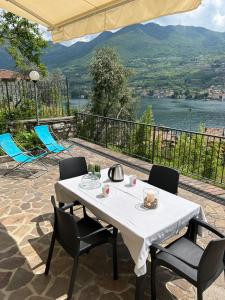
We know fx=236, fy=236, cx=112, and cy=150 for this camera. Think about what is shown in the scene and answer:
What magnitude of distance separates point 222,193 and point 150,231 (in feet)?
9.89

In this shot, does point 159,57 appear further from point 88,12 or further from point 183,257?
point 183,257

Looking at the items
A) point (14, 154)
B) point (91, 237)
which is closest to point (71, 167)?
point (91, 237)

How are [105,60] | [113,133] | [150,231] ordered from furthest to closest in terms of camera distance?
[105,60]
[113,133]
[150,231]

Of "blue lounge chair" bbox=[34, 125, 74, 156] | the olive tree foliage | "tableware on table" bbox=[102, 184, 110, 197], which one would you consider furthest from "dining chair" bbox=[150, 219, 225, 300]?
the olive tree foliage

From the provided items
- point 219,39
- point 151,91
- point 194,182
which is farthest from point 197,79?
point 219,39

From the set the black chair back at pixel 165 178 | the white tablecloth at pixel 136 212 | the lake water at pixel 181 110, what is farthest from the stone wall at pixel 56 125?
the lake water at pixel 181 110

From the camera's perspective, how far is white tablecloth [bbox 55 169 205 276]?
6.38ft

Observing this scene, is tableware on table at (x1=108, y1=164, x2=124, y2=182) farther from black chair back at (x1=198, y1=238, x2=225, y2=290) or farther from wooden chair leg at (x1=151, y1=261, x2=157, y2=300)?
black chair back at (x1=198, y1=238, x2=225, y2=290)

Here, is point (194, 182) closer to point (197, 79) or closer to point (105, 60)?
point (105, 60)

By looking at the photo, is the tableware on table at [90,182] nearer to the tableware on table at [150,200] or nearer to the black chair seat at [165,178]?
the tableware on table at [150,200]

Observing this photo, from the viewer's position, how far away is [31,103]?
8008mm

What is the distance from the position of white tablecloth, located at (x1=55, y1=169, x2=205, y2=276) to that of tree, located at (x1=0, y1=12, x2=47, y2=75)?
10894 millimetres

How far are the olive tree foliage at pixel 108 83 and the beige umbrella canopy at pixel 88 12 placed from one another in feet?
37.5

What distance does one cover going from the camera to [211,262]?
1808mm
